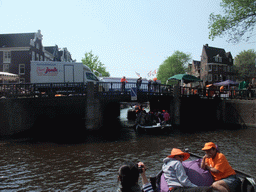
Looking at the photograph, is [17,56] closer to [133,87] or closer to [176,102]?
[133,87]

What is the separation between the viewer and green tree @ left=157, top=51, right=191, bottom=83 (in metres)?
71.2

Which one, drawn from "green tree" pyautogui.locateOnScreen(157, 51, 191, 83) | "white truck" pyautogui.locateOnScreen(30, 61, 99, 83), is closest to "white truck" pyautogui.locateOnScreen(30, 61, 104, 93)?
"white truck" pyautogui.locateOnScreen(30, 61, 99, 83)

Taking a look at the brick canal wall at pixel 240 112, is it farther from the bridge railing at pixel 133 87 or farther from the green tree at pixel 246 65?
the green tree at pixel 246 65

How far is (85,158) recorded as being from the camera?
1113cm

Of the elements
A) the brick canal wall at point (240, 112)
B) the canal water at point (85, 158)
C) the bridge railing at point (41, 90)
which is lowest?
the canal water at point (85, 158)

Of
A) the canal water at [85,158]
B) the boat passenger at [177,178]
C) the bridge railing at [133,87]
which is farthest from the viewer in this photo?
the bridge railing at [133,87]

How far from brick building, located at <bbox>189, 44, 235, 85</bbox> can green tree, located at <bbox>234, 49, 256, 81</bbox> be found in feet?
6.42

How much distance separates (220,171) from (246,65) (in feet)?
225

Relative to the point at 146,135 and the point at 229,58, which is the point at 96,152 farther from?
the point at 229,58

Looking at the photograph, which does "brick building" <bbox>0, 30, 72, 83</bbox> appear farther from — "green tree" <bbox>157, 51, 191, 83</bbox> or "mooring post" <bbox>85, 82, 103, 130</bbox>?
"green tree" <bbox>157, 51, 191, 83</bbox>

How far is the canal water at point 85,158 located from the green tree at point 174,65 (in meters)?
55.8

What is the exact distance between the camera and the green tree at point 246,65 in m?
63.9

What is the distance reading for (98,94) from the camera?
1980 centimetres

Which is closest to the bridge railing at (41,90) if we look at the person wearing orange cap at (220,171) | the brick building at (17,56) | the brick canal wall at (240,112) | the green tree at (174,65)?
the person wearing orange cap at (220,171)
